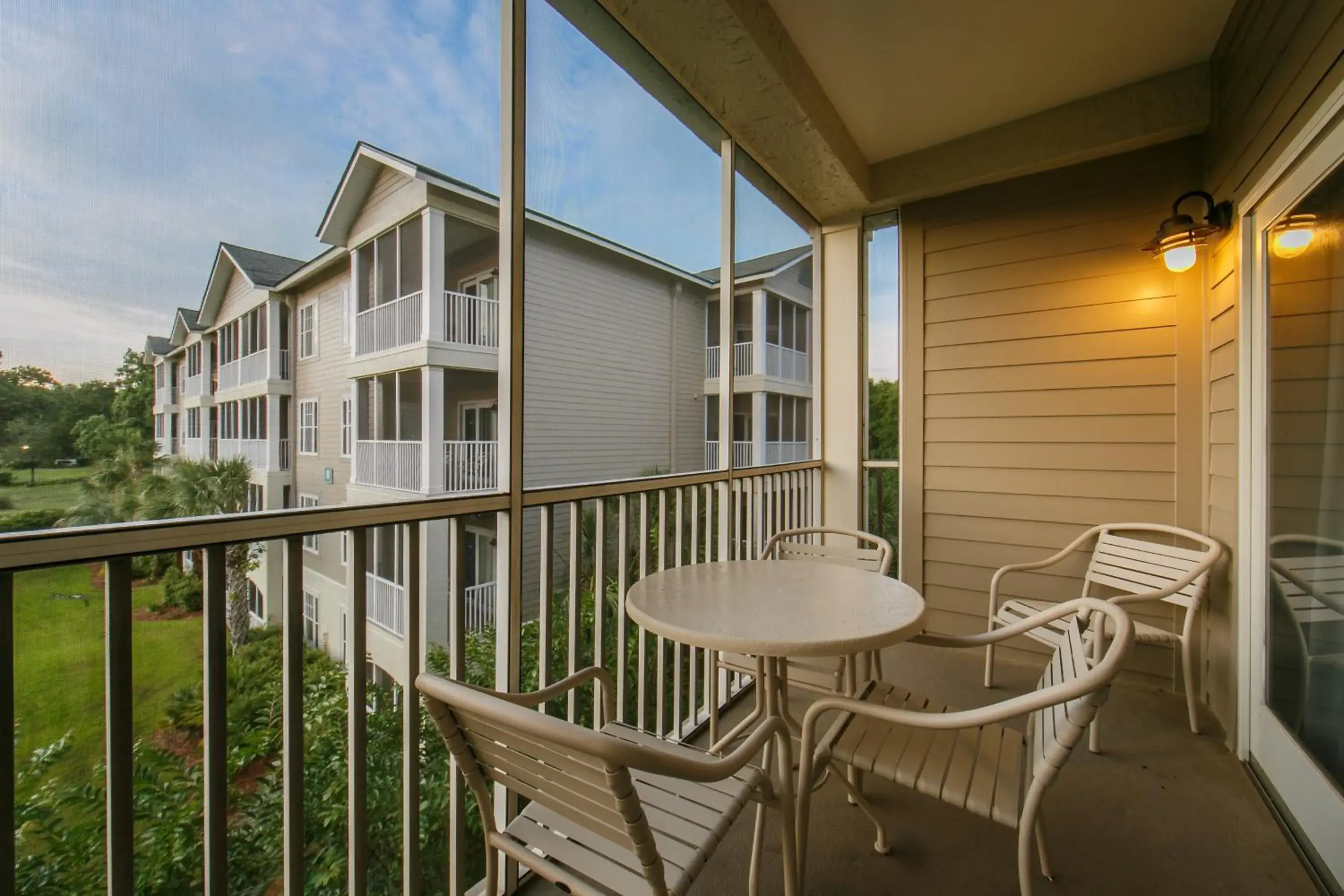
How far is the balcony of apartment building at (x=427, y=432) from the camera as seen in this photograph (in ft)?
4.00

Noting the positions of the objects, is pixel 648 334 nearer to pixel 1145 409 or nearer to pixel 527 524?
pixel 527 524

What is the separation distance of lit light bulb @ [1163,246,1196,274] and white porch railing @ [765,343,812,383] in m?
1.74

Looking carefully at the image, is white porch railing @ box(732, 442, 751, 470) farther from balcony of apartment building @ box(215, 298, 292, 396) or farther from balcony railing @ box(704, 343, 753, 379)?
balcony of apartment building @ box(215, 298, 292, 396)

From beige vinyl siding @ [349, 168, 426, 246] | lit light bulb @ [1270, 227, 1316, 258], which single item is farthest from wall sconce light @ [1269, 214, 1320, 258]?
beige vinyl siding @ [349, 168, 426, 246]

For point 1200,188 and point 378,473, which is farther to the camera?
point 1200,188

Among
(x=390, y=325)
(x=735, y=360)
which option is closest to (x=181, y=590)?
(x=390, y=325)

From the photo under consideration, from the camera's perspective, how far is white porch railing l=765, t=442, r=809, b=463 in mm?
3092

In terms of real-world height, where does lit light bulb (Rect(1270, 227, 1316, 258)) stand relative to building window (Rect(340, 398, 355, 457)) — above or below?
above

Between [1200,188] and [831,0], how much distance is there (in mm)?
2021

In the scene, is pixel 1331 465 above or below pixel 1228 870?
above

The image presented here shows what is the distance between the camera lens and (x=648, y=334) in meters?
2.29

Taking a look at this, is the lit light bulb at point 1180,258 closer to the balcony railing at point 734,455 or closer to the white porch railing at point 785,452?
the white porch railing at point 785,452

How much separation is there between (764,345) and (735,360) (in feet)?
1.56

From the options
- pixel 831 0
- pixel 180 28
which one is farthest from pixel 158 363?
pixel 831 0
